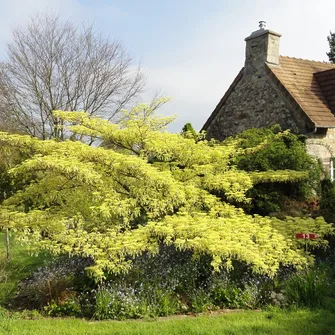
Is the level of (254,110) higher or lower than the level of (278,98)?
lower

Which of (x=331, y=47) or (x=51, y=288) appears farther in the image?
(x=331, y=47)

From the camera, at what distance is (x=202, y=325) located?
437 cm

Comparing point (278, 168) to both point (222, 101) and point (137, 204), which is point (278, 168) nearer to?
point (137, 204)

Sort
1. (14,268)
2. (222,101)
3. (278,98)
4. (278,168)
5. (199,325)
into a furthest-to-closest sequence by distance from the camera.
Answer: (222,101) < (278,98) < (278,168) < (14,268) < (199,325)

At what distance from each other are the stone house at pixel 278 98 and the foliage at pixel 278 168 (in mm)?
1148

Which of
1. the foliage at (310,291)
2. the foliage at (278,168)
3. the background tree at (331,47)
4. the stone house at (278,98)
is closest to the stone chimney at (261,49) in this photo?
the stone house at (278,98)

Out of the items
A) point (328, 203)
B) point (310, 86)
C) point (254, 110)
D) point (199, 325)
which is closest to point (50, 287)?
point (199, 325)

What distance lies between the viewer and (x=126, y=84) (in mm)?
20953

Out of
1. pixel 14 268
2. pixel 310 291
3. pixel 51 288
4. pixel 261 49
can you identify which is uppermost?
pixel 261 49

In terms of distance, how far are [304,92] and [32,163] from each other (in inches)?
343

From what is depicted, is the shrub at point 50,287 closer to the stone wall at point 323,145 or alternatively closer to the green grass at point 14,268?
the green grass at point 14,268

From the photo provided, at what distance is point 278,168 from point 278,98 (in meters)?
3.16

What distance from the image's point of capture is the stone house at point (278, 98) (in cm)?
1006

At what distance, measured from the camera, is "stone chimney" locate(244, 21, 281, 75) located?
36.8ft
